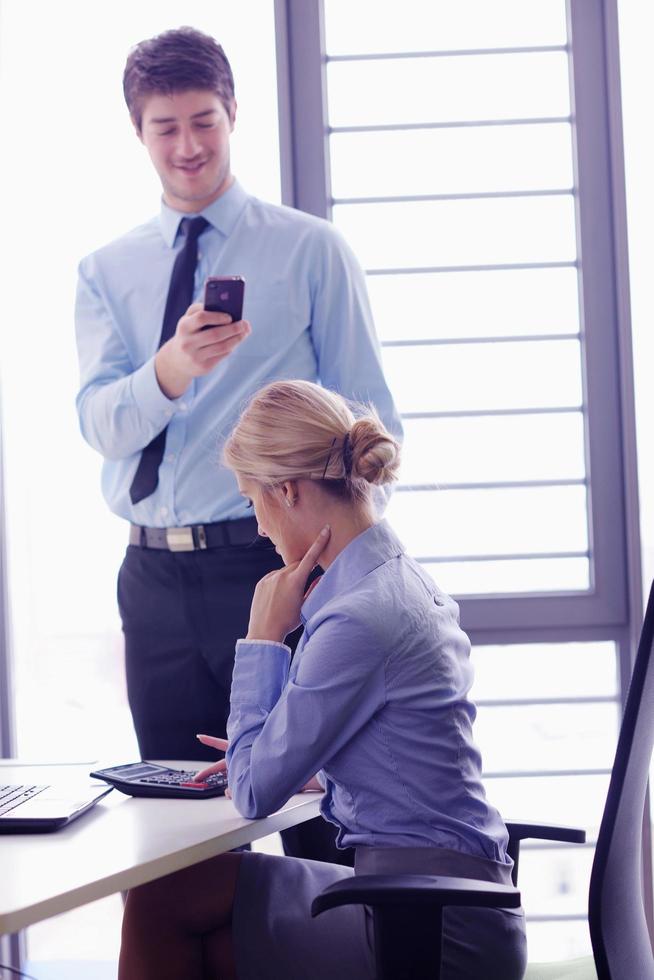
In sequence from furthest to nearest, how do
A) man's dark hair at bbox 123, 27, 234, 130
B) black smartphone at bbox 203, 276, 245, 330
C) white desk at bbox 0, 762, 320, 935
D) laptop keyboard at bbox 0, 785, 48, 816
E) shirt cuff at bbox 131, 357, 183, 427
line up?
man's dark hair at bbox 123, 27, 234, 130, shirt cuff at bbox 131, 357, 183, 427, black smartphone at bbox 203, 276, 245, 330, laptop keyboard at bbox 0, 785, 48, 816, white desk at bbox 0, 762, 320, 935

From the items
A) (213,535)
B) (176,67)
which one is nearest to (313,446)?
(213,535)

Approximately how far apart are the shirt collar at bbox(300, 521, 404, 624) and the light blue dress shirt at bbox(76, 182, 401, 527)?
0.66 meters

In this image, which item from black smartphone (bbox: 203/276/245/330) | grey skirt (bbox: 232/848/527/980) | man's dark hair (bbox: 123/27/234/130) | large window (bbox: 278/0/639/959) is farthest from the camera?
large window (bbox: 278/0/639/959)

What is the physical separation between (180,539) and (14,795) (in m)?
0.75

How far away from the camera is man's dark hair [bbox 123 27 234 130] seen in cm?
223

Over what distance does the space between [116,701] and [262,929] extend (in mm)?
1528

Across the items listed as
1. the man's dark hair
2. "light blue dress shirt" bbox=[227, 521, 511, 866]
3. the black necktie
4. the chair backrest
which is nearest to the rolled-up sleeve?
"light blue dress shirt" bbox=[227, 521, 511, 866]

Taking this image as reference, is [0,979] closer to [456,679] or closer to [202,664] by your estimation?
[202,664]

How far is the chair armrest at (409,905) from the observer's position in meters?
1.14

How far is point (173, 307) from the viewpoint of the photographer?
7.43 feet

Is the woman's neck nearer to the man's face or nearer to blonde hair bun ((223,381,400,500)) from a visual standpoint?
blonde hair bun ((223,381,400,500))

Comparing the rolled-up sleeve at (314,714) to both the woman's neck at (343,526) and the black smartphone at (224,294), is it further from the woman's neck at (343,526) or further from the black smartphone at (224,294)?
the black smartphone at (224,294)

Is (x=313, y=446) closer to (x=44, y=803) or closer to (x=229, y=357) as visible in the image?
(x=44, y=803)

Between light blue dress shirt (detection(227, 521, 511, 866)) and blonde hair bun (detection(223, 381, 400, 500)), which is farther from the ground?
blonde hair bun (detection(223, 381, 400, 500))
